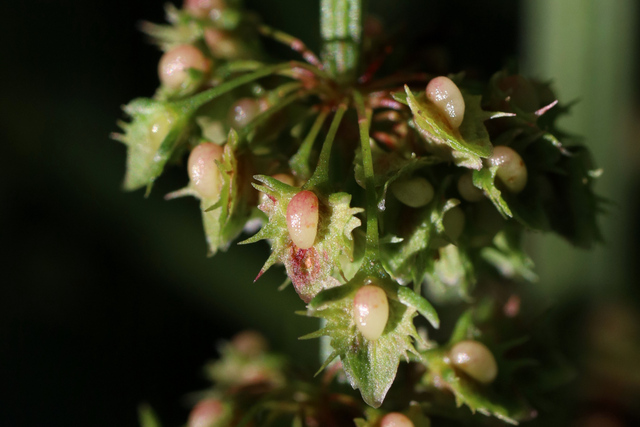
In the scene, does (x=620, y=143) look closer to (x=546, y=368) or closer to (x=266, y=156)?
(x=546, y=368)

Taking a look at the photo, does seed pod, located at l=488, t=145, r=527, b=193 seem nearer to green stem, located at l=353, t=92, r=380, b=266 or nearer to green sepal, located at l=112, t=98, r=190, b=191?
green stem, located at l=353, t=92, r=380, b=266

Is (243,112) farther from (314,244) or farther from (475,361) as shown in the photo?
(475,361)

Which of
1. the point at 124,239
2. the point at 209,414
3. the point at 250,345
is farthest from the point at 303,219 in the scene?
the point at 124,239

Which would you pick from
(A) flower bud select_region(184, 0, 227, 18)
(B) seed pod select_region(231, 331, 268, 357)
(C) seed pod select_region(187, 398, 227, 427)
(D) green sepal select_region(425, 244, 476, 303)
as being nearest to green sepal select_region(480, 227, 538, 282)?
(D) green sepal select_region(425, 244, 476, 303)

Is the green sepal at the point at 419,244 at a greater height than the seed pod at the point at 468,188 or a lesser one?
lesser

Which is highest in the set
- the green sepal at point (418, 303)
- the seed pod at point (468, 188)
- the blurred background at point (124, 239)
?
the seed pod at point (468, 188)

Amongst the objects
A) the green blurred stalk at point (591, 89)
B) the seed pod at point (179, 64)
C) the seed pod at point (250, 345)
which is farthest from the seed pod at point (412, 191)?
the green blurred stalk at point (591, 89)

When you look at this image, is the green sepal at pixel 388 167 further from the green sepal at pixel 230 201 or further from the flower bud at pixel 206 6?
the flower bud at pixel 206 6
